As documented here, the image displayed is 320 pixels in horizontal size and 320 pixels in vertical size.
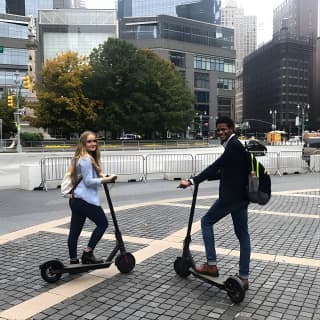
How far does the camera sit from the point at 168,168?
16578 millimetres

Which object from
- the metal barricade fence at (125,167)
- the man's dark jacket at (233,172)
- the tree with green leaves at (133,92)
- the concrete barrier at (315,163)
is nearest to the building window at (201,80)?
the tree with green leaves at (133,92)

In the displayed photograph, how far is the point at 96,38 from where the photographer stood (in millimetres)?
87125

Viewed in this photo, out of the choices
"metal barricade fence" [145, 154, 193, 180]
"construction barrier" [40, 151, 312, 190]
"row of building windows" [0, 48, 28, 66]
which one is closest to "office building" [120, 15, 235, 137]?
"row of building windows" [0, 48, 28, 66]

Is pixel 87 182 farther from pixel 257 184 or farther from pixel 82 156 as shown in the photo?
pixel 257 184

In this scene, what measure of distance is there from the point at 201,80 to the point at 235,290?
98.8 meters

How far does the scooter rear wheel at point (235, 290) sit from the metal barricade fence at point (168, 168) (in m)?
12.0

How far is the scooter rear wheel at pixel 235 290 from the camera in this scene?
4449 millimetres

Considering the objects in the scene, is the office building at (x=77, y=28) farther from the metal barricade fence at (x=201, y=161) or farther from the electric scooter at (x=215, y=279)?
the electric scooter at (x=215, y=279)

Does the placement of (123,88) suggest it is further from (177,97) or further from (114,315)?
(114,315)

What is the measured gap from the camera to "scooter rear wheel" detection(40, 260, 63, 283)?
508cm

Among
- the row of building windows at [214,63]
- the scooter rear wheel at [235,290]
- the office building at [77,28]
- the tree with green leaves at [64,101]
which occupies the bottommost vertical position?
the scooter rear wheel at [235,290]

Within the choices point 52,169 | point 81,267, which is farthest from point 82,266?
point 52,169

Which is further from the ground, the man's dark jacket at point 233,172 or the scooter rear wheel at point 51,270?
the man's dark jacket at point 233,172

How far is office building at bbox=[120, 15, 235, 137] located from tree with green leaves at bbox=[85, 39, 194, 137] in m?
34.7
